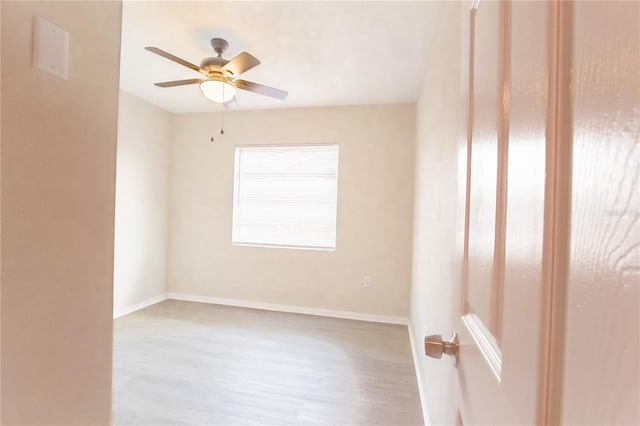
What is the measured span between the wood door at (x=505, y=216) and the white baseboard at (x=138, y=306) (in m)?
3.49

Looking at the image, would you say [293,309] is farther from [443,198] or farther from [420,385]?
[443,198]

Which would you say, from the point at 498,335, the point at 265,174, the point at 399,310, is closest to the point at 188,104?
the point at 265,174

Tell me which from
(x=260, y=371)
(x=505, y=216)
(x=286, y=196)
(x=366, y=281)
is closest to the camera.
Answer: (x=505, y=216)

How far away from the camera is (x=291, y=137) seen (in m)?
3.52

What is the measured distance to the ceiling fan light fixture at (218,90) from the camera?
6.81 feet

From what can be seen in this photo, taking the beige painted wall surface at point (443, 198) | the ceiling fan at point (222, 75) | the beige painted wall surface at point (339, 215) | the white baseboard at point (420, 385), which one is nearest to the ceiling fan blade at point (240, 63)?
the ceiling fan at point (222, 75)

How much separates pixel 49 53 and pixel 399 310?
3.35 metres

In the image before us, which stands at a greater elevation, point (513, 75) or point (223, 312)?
point (513, 75)

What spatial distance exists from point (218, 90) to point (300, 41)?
0.68 m

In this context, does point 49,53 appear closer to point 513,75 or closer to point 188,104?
→ point 513,75

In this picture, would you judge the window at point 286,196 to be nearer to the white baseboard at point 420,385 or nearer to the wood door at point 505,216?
the white baseboard at point 420,385

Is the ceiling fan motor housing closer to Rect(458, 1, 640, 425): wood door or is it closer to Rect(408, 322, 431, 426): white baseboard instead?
Rect(458, 1, 640, 425): wood door

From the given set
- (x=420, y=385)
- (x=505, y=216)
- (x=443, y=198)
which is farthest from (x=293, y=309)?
(x=505, y=216)

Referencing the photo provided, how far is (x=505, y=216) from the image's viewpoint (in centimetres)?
41
